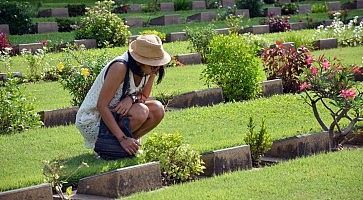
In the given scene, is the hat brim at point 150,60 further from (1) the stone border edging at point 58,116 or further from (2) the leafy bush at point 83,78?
(2) the leafy bush at point 83,78

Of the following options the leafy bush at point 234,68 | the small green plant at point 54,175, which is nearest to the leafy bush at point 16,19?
the leafy bush at point 234,68

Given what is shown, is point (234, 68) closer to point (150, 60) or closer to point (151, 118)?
point (151, 118)

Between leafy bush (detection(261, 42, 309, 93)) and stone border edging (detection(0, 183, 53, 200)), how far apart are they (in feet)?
21.4

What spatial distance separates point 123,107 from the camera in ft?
28.3

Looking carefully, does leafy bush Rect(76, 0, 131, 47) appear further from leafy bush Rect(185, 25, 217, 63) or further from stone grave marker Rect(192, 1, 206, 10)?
stone grave marker Rect(192, 1, 206, 10)

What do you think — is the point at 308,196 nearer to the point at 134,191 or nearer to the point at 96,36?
the point at 134,191

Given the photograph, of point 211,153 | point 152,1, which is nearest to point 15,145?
point 211,153

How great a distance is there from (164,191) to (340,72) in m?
2.64

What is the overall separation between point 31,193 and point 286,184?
2053 mm

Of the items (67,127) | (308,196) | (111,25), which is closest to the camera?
(308,196)

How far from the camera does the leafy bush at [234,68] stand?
41.8 feet

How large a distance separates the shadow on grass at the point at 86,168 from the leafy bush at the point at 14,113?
1685 mm

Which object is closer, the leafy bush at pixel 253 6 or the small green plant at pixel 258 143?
the small green plant at pixel 258 143

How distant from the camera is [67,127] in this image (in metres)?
10.6
